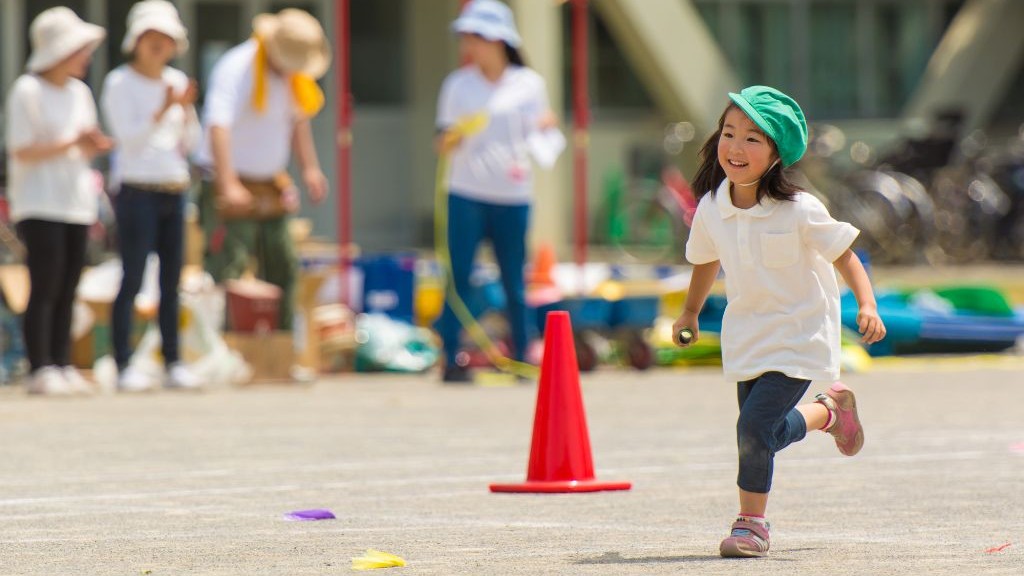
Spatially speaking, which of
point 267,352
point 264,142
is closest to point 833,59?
point 264,142

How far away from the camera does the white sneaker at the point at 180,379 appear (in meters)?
13.1

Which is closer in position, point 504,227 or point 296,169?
point 504,227

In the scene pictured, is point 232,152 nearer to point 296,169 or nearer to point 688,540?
point 688,540

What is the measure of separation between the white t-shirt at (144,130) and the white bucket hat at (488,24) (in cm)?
174

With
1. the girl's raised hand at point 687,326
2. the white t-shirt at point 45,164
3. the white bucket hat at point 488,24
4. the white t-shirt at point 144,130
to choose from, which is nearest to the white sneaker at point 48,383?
the white t-shirt at point 45,164

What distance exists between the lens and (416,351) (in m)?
15.2

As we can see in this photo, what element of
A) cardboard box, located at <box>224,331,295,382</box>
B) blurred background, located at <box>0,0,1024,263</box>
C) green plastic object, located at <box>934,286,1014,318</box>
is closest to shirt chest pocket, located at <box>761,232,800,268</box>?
cardboard box, located at <box>224,331,295,382</box>

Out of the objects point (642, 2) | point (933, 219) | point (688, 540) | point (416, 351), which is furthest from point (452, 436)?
point (642, 2)

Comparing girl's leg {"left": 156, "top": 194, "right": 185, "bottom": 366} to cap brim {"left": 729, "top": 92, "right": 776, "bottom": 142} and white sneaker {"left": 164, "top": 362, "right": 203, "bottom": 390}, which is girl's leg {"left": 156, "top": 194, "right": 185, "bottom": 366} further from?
cap brim {"left": 729, "top": 92, "right": 776, "bottom": 142}

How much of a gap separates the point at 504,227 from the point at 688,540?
7114mm

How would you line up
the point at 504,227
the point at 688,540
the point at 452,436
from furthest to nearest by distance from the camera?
the point at 504,227, the point at 452,436, the point at 688,540

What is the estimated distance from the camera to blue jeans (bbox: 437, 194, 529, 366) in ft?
44.6

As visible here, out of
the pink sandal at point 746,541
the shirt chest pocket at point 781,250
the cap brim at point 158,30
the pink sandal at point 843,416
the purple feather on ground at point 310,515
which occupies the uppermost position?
the cap brim at point 158,30

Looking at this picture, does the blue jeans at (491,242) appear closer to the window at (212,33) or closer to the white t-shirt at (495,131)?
the white t-shirt at (495,131)
